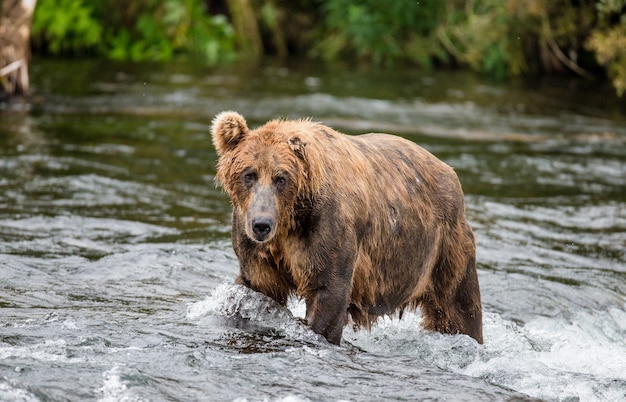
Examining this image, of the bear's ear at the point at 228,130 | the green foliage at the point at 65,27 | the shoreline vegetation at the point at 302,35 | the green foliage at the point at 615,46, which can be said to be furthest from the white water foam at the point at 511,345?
the green foliage at the point at 65,27

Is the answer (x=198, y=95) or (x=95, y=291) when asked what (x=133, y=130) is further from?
(x=95, y=291)

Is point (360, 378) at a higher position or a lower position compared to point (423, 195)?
lower

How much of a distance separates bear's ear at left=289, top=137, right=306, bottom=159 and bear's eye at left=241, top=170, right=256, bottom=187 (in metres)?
0.26

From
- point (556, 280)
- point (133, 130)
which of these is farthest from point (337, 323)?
point (133, 130)

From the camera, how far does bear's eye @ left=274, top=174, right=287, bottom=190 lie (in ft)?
17.7

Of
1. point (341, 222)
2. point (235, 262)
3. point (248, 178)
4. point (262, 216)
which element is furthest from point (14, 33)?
point (262, 216)

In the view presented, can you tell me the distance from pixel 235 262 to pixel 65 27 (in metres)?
19.3

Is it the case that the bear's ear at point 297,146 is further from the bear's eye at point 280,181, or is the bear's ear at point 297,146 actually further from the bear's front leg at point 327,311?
the bear's front leg at point 327,311

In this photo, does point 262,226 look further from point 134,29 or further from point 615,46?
point 134,29

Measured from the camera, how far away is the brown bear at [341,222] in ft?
17.9

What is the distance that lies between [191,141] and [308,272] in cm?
918

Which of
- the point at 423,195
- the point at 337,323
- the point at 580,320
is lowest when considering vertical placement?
the point at 580,320

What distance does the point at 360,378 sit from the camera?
17.5 ft

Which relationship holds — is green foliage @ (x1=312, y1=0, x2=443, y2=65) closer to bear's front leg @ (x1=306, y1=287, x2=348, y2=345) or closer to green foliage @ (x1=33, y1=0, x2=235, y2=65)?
green foliage @ (x1=33, y1=0, x2=235, y2=65)
